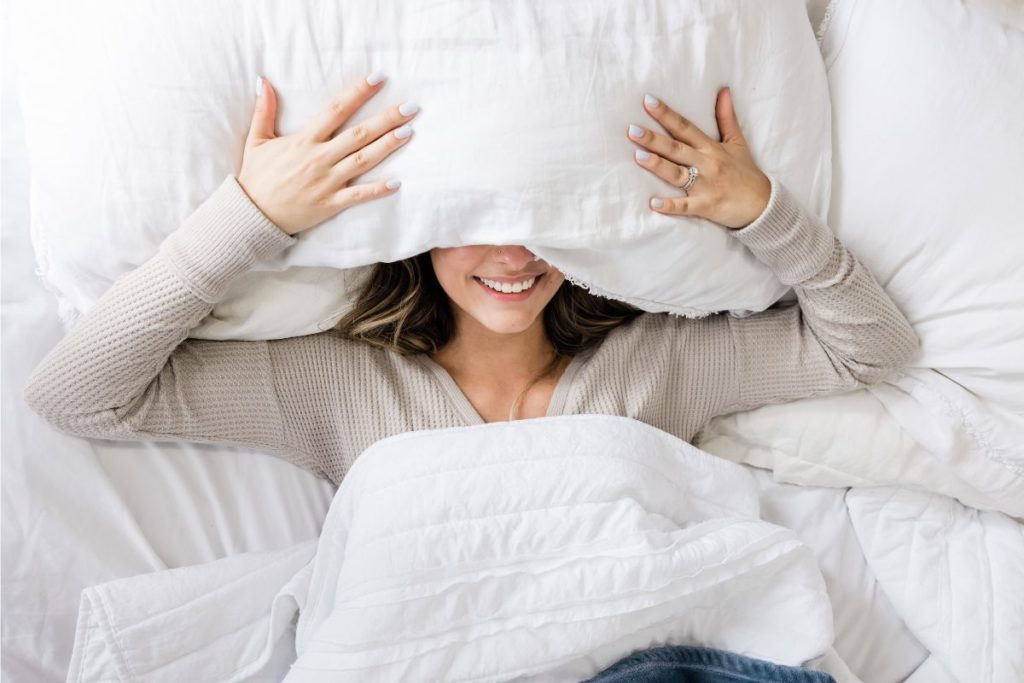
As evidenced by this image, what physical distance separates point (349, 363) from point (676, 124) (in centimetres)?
42

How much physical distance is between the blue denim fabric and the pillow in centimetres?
39

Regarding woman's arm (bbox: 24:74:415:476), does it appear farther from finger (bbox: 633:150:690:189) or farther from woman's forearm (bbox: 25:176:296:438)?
finger (bbox: 633:150:690:189)

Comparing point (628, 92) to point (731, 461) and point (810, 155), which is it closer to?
point (810, 155)

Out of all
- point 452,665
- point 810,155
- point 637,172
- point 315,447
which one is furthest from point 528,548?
point 810,155

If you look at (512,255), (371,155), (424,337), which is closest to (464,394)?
(424,337)

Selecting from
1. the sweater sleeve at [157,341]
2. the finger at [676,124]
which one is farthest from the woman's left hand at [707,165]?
the sweater sleeve at [157,341]

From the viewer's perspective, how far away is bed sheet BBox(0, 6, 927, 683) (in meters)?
0.92

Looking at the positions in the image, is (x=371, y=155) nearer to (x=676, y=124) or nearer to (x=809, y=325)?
(x=676, y=124)

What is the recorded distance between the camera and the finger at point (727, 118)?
93 cm

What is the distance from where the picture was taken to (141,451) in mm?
986

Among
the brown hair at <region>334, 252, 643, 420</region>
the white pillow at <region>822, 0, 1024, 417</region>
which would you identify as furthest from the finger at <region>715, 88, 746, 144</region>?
the brown hair at <region>334, 252, 643, 420</region>

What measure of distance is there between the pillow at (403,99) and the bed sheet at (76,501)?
9 cm

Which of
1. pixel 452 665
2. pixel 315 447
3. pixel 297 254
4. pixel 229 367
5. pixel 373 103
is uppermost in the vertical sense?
pixel 373 103

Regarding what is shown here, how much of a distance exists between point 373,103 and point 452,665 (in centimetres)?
53
